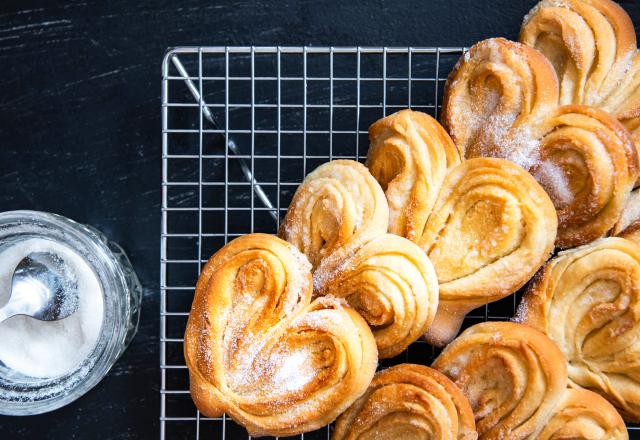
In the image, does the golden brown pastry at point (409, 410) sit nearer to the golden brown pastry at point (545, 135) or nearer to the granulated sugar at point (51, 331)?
the golden brown pastry at point (545, 135)

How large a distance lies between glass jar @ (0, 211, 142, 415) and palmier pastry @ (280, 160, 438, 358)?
438 millimetres

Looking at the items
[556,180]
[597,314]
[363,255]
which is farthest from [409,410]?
[556,180]

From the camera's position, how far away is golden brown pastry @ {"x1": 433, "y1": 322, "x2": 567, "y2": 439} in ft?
4.76

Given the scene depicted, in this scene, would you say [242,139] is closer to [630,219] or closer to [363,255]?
[363,255]

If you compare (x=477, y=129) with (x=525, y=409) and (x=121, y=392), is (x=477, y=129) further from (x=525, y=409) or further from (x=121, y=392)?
(x=121, y=392)

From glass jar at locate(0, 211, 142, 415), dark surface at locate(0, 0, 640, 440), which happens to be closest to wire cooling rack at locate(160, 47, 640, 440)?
dark surface at locate(0, 0, 640, 440)

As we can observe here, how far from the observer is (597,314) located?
4.90ft

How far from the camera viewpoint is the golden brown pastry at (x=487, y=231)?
1.45 m

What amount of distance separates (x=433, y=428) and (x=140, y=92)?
3.58 ft

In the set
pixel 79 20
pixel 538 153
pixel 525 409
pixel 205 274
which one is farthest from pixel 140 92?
pixel 525 409

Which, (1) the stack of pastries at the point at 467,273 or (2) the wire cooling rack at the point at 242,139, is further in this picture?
(2) the wire cooling rack at the point at 242,139

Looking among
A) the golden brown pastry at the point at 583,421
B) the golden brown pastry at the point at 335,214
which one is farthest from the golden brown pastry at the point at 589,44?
the golden brown pastry at the point at 583,421

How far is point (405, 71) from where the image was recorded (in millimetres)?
1864

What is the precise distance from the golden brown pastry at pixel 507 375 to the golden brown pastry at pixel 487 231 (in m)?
0.08
